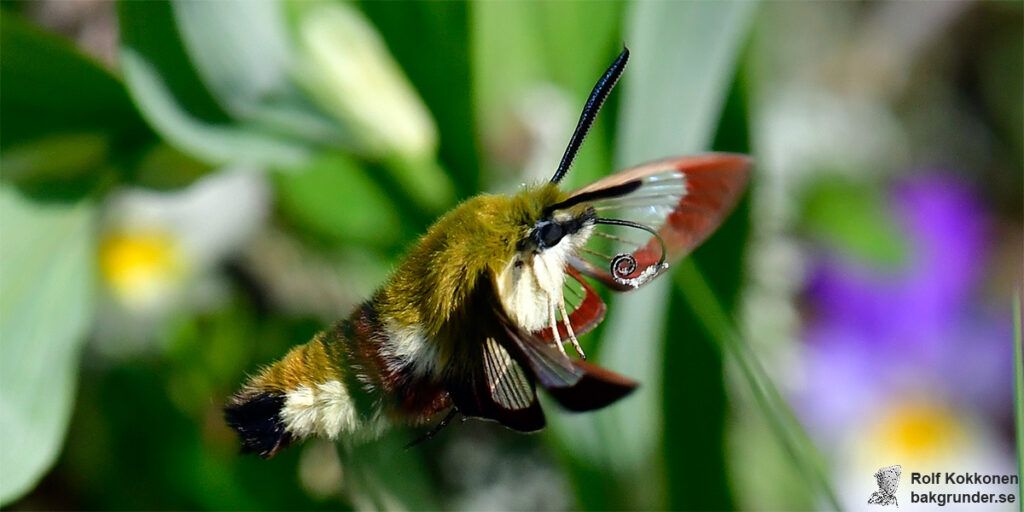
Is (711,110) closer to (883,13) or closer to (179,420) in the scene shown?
(179,420)

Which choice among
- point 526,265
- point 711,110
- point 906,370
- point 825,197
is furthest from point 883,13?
point 526,265

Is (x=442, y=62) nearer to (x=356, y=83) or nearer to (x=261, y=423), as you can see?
(x=356, y=83)

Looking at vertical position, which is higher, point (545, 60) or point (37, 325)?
point (545, 60)

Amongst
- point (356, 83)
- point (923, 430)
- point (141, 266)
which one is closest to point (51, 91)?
point (356, 83)

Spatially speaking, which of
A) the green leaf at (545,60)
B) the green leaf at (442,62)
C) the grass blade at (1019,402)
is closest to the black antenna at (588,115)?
the grass blade at (1019,402)

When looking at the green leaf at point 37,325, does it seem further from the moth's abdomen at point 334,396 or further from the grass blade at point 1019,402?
the grass blade at point 1019,402

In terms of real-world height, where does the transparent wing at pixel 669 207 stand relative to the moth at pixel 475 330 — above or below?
above
